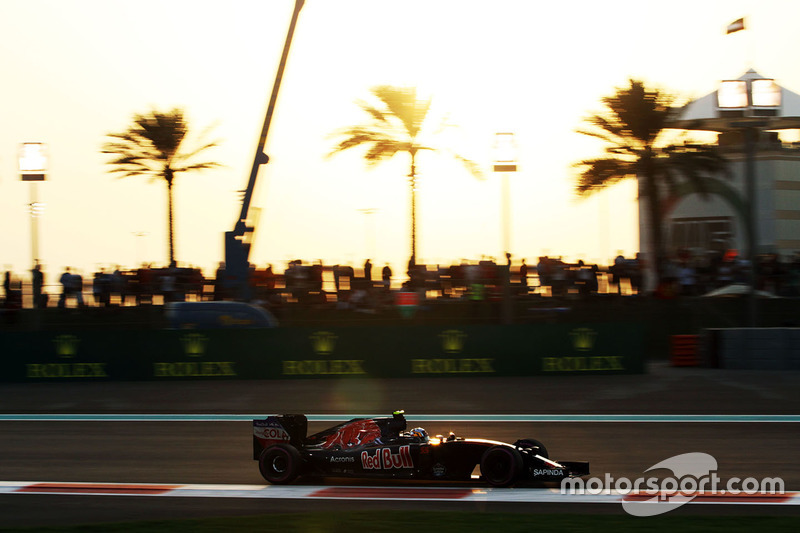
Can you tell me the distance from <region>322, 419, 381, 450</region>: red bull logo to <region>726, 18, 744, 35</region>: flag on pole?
64.2 ft

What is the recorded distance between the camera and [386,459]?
9523mm

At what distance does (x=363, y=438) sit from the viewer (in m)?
9.66

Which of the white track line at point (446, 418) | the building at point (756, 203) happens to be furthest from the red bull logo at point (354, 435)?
the building at point (756, 203)

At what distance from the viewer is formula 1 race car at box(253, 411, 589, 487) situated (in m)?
9.22

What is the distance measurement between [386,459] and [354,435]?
415 mm

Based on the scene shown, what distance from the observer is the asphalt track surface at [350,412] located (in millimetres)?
9203

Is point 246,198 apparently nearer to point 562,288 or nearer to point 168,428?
point 562,288

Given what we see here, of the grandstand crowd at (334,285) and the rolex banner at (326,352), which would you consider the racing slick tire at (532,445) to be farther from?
the grandstand crowd at (334,285)

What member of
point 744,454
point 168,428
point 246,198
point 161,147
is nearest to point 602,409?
point 744,454

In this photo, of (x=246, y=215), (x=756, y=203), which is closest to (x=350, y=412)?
(x=246, y=215)

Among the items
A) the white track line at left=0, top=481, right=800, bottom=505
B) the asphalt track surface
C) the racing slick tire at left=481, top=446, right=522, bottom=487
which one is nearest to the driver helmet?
the white track line at left=0, top=481, right=800, bottom=505

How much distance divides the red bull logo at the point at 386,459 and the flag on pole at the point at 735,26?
64.7 ft

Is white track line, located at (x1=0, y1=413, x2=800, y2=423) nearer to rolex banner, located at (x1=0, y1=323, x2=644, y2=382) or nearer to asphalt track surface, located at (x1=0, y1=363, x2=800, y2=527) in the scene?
asphalt track surface, located at (x1=0, y1=363, x2=800, y2=527)

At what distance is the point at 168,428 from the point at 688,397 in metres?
8.53
